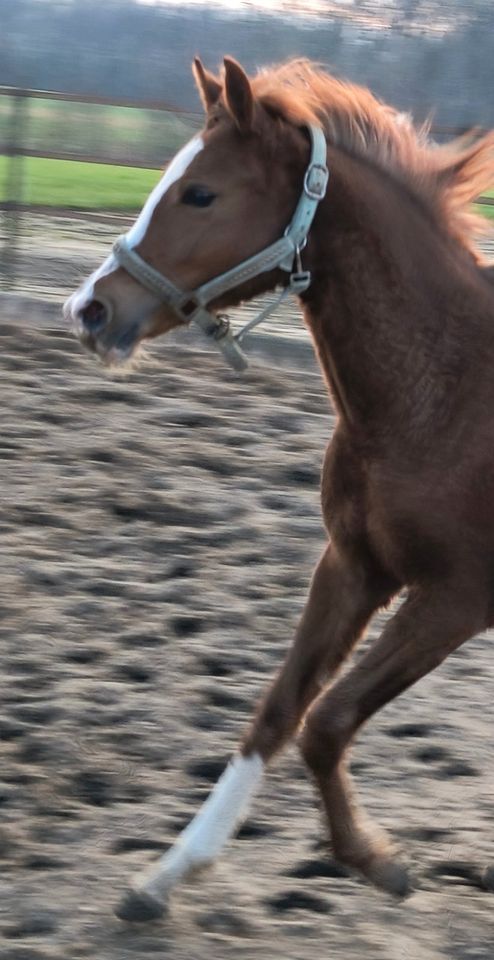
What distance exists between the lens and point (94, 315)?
2.96m

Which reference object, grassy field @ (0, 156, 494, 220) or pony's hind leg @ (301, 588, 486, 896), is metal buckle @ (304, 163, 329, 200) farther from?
grassy field @ (0, 156, 494, 220)

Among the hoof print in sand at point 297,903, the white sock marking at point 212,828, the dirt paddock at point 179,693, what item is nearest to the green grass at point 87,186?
the dirt paddock at point 179,693

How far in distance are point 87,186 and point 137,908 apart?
49.5 feet

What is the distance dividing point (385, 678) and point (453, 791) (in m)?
0.86

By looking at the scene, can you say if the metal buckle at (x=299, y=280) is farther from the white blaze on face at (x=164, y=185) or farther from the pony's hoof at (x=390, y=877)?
the pony's hoof at (x=390, y=877)

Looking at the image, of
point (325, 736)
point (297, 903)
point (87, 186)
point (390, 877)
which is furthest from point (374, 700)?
point (87, 186)

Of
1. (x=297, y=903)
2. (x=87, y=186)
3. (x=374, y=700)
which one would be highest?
(x=87, y=186)

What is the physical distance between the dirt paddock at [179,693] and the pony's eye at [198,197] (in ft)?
4.91

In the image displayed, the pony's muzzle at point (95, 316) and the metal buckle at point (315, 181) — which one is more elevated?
the metal buckle at point (315, 181)

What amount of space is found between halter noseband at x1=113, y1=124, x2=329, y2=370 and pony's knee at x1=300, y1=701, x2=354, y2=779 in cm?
86

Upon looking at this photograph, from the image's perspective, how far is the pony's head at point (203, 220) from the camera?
295cm

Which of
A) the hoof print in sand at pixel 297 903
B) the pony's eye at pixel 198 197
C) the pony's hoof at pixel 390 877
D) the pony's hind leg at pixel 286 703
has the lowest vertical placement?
the hoof print in sand at pixel 297 903

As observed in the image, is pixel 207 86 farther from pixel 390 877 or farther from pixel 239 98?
pixel 390 877

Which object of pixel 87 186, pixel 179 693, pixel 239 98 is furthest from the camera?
pixel 87 186
